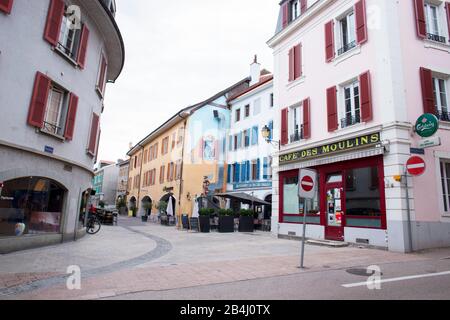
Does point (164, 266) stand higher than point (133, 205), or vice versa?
point (133, 205)

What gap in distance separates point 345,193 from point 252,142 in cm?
1378

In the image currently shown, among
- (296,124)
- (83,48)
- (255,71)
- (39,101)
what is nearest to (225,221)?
(296,124)

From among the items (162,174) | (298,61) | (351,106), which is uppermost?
(298,61)

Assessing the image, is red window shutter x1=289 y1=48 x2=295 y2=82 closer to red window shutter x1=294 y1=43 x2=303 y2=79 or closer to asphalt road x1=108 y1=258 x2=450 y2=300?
red window shutter x1=294 y1=43 x2=303 y2=79

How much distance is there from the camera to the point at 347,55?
11938mm

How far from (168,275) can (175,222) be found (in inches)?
774

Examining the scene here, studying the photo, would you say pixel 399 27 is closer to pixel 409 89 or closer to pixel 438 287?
pixel 409 89

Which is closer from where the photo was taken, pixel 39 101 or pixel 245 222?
pixel 39 101

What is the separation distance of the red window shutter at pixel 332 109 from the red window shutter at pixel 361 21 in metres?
2.01

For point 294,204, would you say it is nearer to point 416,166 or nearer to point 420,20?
point 416,166

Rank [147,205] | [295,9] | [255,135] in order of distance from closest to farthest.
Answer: [295,9]
[255,135]
[147,205]

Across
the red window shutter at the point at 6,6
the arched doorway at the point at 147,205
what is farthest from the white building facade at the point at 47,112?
the arched doorway at the point at 147,205

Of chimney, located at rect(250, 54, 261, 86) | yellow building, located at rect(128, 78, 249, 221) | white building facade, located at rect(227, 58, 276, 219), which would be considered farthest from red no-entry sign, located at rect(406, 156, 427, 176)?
chimney, located at rect(250, 54, 261, 86)

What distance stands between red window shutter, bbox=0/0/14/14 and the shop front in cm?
1055
